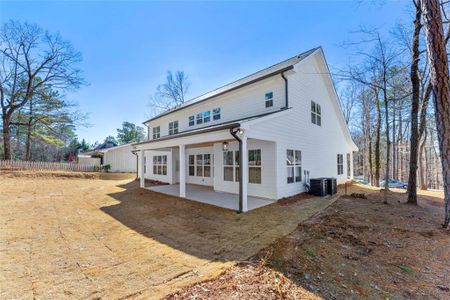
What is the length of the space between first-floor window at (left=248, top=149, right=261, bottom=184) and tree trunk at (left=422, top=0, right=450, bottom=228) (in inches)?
231

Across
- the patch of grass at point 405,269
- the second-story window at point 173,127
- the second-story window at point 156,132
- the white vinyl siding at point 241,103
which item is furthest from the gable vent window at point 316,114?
the second-story window at point 156,132

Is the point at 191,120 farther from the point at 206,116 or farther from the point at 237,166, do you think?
the point at 237,166

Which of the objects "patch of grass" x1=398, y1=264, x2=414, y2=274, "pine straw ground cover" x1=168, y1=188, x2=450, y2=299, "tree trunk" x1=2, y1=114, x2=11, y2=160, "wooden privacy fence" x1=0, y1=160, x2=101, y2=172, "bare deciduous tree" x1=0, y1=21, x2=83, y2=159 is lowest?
"patch of grass" x1=398, y1=264, x2=414, y2=274

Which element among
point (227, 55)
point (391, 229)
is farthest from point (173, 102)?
point (391, 229)

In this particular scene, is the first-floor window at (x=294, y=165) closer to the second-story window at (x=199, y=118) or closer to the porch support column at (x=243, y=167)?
the porch support column at (x=243, y=167)

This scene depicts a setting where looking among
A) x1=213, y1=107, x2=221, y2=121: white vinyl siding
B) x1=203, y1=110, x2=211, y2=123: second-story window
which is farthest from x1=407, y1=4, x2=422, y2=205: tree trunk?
x1=203, y1=110, x2=211, y2=123: second-story window

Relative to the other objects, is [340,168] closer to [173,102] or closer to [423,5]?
[423,5]

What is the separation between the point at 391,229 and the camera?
586cm

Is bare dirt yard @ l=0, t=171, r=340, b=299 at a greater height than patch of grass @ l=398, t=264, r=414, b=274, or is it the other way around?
bare dirt yard @ l=0, t=171, r=340, b=299

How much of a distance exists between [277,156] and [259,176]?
4.43 feet

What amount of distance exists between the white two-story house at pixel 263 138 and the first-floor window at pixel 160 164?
1010 mm

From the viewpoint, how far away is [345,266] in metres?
3.89

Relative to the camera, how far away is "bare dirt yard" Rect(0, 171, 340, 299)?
10.3ft

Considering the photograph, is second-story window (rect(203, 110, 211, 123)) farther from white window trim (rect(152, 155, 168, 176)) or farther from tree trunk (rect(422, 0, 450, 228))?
tree trunk (rect(422, 0, 450, 228))
